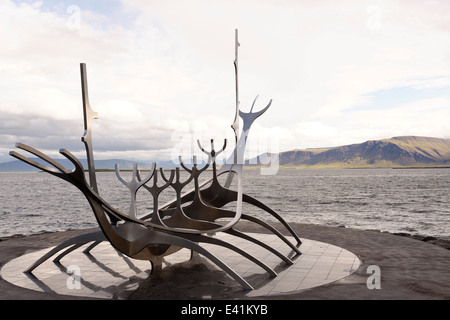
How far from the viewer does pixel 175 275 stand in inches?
444

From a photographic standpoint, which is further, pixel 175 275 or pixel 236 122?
pixel 236 122

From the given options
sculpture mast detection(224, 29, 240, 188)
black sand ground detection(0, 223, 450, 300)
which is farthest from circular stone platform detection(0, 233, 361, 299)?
sculpture mast detection(224, 29, 240, 188)

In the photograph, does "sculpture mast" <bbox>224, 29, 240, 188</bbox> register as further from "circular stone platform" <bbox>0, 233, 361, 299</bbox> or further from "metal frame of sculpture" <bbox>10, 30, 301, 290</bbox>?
"circular stone platform" <bbox>0, 233, 361, 299</bbox>

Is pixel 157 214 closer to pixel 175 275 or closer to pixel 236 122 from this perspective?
pixel 175 275

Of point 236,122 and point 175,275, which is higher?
point 236,122

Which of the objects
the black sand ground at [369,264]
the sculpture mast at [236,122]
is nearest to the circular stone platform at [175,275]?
the black sand ground at [369,264]

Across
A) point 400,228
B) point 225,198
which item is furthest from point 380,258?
point 400,228

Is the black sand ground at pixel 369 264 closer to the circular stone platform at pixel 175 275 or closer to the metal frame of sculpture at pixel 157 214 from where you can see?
the circular stone platform at pixel 175 275

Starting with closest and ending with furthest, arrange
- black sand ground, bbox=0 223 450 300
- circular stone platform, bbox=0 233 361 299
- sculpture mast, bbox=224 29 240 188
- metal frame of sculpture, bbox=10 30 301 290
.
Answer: metal frame of sculpture, bbox=10 30 301 290 → black sand ground, bbox=0 223 450 300 → circular stone platform, bbox=0 233 361 299 → sculpture mast, bbox=224 29 240 188

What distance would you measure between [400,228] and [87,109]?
88.3ft

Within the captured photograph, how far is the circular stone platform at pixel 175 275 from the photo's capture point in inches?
384

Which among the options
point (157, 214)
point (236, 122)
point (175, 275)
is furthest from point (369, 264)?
point (157, 214)

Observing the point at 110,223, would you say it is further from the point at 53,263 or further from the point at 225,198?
the point at 225,198

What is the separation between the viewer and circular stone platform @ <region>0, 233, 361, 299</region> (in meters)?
9.76
